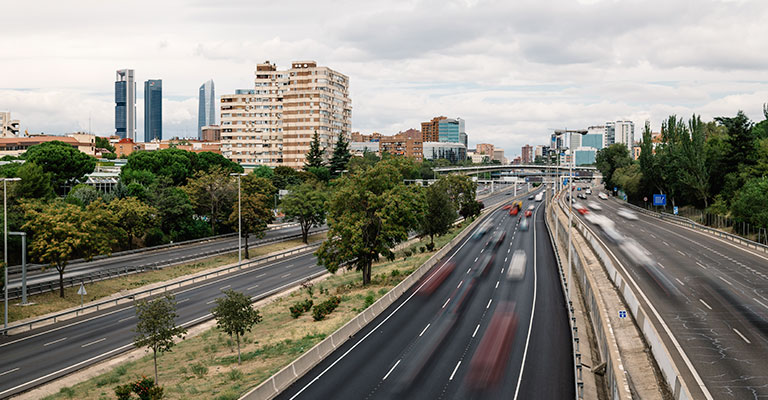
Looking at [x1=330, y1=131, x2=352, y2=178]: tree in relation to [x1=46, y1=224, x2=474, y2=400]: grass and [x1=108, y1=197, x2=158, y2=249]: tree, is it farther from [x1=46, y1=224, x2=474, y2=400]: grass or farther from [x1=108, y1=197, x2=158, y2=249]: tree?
[x1=46, y1=224, x2=474, y2=400]: grass

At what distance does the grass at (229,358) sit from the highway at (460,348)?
2.39m

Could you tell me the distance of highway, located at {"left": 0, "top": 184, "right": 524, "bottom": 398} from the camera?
30.2 metres

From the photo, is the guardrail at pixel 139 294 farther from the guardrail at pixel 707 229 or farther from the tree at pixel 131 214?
the guardrail at pixel 707 229

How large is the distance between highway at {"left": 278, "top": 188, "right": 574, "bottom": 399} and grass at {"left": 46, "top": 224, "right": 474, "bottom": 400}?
239 centimetres

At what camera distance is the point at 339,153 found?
501ft

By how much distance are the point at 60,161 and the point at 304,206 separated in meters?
37.2

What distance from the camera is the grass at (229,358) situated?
84.5ft

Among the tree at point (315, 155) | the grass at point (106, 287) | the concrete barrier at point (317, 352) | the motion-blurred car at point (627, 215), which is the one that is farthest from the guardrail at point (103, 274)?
the tree at point (315, 155)

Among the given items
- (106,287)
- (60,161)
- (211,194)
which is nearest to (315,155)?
(211,194)

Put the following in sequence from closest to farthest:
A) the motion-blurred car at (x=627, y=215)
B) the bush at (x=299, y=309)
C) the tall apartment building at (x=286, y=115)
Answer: the bush at (x=299, y=309) → the motion-blurred car at (x=627, y=215) → the tall apartment building at (x=286, y=115)

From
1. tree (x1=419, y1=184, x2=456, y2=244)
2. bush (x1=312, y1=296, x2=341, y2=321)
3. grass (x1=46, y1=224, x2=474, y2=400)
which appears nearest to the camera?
grass (x1=46, y1=224, x2=474, y2=400)

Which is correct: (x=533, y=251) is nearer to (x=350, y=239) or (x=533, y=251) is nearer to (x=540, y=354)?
(x=350, y=239)

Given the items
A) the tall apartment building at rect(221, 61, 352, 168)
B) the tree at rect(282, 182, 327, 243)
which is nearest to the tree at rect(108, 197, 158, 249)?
the tree at rect(282, 182, 327, 243)

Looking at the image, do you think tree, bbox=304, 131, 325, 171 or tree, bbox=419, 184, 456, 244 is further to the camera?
tree, bbox=304, 131, 325, 171
